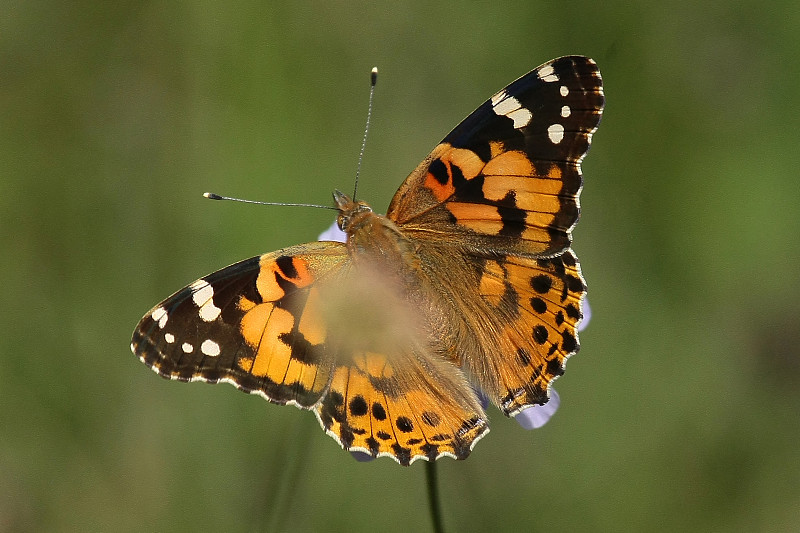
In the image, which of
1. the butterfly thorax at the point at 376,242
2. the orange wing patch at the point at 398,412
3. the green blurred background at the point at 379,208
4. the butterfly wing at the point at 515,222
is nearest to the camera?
the orange wing patch at the point at 398,412

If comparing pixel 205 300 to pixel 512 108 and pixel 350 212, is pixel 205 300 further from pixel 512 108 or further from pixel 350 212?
pixel 512 108

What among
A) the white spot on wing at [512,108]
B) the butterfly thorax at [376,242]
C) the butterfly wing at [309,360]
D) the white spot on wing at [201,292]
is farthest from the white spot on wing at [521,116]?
the white spot on wing at [201,292]

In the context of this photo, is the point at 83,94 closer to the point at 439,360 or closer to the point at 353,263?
the point at 353,263

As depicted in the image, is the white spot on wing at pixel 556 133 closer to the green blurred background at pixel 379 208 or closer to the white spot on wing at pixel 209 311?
the white spot on wing at pixel 209 311

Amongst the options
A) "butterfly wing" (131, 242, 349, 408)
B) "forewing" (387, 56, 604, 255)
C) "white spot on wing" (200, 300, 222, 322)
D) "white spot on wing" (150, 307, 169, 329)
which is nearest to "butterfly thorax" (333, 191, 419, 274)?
"forewing" (387, 56, 604, 255)

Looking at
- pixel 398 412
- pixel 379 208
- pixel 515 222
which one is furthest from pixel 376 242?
pixel 379 208

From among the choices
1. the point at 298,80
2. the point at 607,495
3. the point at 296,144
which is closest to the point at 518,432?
the point at 607,495
